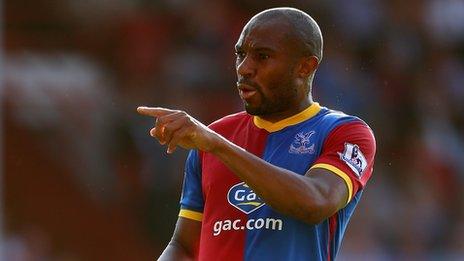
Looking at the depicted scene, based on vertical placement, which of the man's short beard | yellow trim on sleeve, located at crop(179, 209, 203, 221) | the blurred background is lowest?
the blurred background

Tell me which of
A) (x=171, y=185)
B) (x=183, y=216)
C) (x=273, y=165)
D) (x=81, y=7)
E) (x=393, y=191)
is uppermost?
(x=273, y=165)

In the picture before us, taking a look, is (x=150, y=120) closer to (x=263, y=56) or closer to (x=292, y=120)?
(x=292, y=120)

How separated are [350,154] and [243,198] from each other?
530 millimetres

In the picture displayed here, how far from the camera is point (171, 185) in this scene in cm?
1298

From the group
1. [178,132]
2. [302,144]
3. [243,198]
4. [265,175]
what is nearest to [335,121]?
[302,144]

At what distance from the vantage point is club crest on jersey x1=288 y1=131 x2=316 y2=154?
17.8ft

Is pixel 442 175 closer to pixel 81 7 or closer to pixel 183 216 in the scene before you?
pixel 81 7

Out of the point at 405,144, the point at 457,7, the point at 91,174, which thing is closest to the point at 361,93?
the point at 405,144

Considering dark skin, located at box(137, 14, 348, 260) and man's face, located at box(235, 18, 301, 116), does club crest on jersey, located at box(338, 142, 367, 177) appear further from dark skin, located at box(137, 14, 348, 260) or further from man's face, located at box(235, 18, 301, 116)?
man's face, located at box(235, 18, 301, 116)

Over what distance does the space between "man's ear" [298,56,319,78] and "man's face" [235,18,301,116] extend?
0.05m

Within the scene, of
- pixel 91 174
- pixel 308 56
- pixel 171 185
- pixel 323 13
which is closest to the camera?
pixel 308 56

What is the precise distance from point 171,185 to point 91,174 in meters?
1.38

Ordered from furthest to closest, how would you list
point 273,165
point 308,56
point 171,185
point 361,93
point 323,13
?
point 323,13
point 361,93
point 171,185
point 308,56
point 273,165

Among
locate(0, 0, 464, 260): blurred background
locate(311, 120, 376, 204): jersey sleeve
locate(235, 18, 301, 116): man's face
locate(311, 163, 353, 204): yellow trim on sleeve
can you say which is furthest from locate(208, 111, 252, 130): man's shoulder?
locate(0, 0, 464, 260): blurred background
